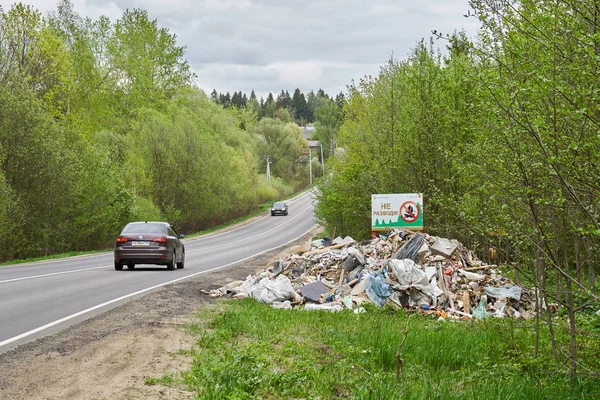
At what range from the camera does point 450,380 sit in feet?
25.5

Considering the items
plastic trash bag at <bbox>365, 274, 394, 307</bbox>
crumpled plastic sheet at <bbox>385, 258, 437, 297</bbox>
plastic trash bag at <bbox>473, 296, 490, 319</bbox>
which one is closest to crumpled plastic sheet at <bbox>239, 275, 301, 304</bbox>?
plastic trash bag at <bbox>365, 274, 394, 307</bbox>

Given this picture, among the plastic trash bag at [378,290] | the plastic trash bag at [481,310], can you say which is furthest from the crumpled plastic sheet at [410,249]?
the plastic trash bag at [481,310]

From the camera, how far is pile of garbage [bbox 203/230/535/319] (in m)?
15.4

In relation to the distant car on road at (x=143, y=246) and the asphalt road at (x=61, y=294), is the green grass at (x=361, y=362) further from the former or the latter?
the distant car on road at (x=143, y=246)

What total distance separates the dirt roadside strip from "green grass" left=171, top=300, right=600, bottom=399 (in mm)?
372

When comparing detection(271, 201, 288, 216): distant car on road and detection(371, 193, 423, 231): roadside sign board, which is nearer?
detection(371, 193, 423, 231): roadside sign board

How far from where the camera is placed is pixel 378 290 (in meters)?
15.4

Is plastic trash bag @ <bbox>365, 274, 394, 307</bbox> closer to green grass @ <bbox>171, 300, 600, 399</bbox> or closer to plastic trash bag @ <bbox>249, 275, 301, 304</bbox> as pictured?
plastic trash bag @ <bbox>249, 275, 301, 304</bbox>

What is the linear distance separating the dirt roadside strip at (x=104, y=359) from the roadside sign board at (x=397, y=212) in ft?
41.3

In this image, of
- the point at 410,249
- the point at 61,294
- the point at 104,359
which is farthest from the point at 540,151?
the point at 61,294

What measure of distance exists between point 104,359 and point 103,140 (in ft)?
161

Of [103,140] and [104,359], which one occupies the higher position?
[103,140]

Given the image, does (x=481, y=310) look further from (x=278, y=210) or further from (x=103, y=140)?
(x=278, y=210)

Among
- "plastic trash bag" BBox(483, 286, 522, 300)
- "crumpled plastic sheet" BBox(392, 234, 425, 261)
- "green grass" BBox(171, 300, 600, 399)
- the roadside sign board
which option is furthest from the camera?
the roadside sign board
